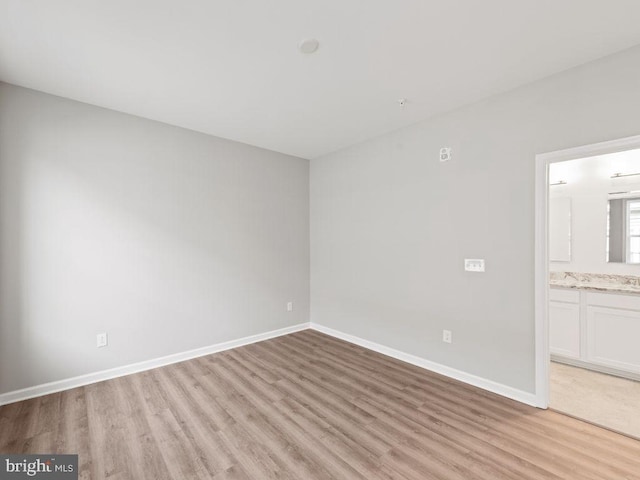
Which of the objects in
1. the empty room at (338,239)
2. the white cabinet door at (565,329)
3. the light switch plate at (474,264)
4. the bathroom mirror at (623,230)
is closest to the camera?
the empty room at (338,239)

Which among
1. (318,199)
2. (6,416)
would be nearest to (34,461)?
(6,416)

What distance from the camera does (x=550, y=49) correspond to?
2104 mm

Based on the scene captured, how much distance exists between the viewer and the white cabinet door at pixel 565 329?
10.6ft

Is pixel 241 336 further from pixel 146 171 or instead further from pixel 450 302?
pixel 450 302

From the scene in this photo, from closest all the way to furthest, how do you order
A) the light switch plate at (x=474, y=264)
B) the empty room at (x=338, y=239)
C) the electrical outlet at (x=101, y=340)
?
the empty room at (x=338, y=239) → the light switch plate at (x=474, y=264) → the electrical outlet at (x=101, y=340)

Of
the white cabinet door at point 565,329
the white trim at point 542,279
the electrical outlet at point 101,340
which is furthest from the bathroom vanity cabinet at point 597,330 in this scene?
the electrical outlet at point 101,340

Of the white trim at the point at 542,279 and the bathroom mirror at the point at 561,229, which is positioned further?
the bathroom mirror at the point at 561,229

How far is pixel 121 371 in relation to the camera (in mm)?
3123

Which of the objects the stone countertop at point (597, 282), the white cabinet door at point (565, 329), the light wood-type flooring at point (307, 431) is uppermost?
the stone countertop at point (597, 282)

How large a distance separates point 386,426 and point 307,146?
3469 millimetres

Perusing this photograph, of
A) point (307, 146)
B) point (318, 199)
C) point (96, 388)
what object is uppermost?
point (307, 146)

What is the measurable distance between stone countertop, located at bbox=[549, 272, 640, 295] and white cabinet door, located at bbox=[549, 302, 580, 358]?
0.24 m

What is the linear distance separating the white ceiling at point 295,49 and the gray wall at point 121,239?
1.36 feet

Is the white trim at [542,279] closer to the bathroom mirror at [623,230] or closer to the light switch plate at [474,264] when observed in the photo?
the light switch plate at [474,264]
